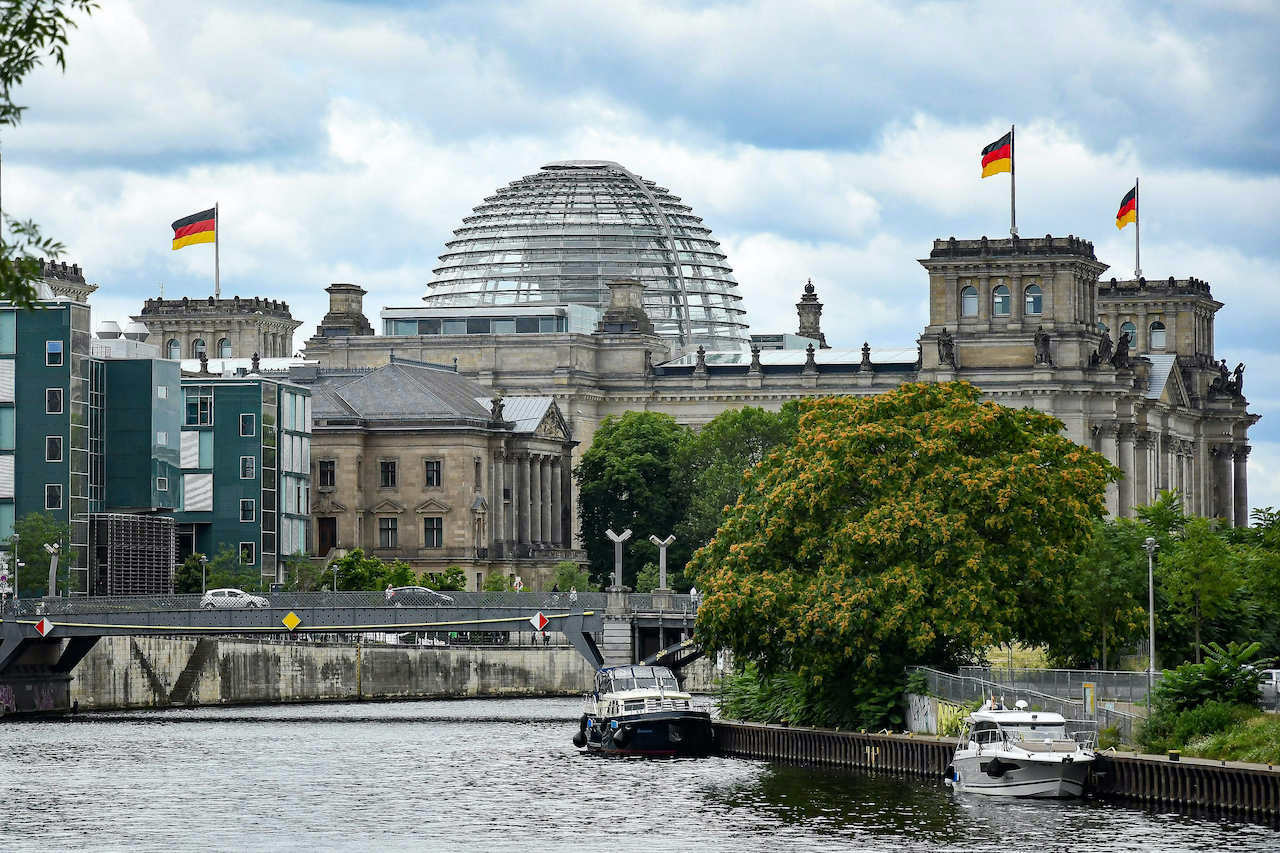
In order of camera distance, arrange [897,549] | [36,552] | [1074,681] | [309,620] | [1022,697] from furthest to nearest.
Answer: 1. [36,552]
2. [309,620]
3. [897,549]
4. [1074,681]
5. [1022,697]

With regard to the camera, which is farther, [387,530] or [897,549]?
[387,530]

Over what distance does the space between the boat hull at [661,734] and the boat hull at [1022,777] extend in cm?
1990

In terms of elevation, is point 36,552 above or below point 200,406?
below

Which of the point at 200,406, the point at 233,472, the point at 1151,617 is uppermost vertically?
the point at 200,406

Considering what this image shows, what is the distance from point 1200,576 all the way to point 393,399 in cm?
10506

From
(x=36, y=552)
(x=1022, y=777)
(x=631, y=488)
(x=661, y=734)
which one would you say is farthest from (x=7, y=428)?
(x=1022, y=777)

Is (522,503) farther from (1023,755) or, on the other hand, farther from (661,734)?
(1023,755)

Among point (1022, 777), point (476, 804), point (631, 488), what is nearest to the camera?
point (1022, 777)

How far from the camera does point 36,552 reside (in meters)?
143

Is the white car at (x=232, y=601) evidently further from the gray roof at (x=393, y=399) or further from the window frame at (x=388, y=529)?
the window frame at (x=388, y=529)

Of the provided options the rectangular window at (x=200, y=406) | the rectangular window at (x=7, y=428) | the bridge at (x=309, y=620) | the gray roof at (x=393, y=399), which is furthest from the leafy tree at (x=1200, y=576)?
the gray roof at (x=393, y=399)

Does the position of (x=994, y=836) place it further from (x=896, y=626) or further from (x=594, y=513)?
(x=594, y=513)

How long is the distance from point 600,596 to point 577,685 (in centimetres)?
1861

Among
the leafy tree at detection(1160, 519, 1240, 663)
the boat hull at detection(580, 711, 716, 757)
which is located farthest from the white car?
the leafy tree at detection(1160, 519, 1240, 663)
